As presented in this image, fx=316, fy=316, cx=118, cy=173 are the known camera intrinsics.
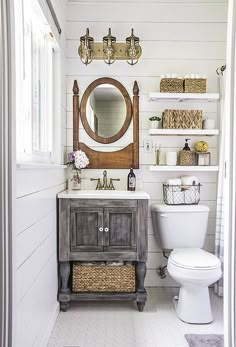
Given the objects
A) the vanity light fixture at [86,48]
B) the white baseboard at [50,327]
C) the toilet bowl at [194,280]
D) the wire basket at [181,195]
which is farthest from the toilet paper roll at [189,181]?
the white baseboard at [50,327]

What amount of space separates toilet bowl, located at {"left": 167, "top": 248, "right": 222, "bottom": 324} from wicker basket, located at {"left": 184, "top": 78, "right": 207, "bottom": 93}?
55.4 inches

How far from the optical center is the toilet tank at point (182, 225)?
2623mm

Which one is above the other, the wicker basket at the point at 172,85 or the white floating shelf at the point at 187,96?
the wicker basket at the point at 172,85

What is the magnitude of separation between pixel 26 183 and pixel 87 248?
1103mm

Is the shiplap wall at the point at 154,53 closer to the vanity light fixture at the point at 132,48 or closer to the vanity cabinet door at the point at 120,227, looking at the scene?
the vanity light fixture at the point at 132,48

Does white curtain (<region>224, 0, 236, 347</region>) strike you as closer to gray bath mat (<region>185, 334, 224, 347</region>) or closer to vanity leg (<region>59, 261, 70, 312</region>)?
gray bath mat (<region>185, 334, 224, 347</region>)

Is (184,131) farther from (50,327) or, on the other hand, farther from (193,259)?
(50,327)

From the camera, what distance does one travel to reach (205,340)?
2.02 meters

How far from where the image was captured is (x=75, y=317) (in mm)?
2346

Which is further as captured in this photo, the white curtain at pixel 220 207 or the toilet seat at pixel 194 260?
the white curtain at pixel 220 207

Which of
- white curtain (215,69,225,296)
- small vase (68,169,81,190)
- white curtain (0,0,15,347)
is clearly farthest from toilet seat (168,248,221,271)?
white curtain (0,0,15,347)

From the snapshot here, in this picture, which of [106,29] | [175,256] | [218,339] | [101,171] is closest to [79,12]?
[106,29]

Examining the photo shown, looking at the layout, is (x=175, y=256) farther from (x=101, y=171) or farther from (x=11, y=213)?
(x=11, y=213)

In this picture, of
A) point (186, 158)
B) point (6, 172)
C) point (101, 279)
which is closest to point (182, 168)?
point (186, 158)
